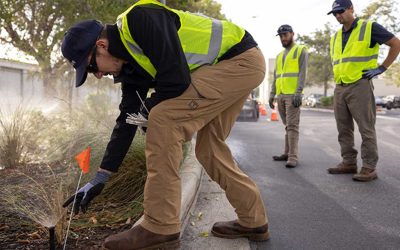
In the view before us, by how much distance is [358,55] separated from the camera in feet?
15.6

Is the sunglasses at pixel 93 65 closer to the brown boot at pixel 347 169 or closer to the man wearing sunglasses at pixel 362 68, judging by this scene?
the man wearing sunglasses at pixel 362 68

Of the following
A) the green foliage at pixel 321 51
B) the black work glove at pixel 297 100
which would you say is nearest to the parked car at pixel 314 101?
the green foliage at pixel 321 51

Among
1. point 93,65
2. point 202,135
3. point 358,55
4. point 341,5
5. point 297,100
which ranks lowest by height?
point 202,135

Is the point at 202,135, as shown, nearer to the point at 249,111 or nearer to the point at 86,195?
the point at 86,195

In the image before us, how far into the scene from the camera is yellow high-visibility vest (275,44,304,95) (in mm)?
5895

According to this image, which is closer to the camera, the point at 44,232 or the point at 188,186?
the point at 44,232

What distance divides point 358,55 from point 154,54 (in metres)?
3.31

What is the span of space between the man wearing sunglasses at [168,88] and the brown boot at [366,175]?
229cm

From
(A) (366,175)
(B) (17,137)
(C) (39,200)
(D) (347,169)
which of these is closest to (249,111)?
(D) (347,169)

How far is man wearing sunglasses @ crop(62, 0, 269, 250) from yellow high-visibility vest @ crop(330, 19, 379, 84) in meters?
2.45

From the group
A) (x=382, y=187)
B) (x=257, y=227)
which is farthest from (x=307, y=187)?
(x=257, y=227)

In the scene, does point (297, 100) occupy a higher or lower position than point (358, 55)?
lower

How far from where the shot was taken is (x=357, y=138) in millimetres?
8969

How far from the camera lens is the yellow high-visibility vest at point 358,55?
4.68 meters
